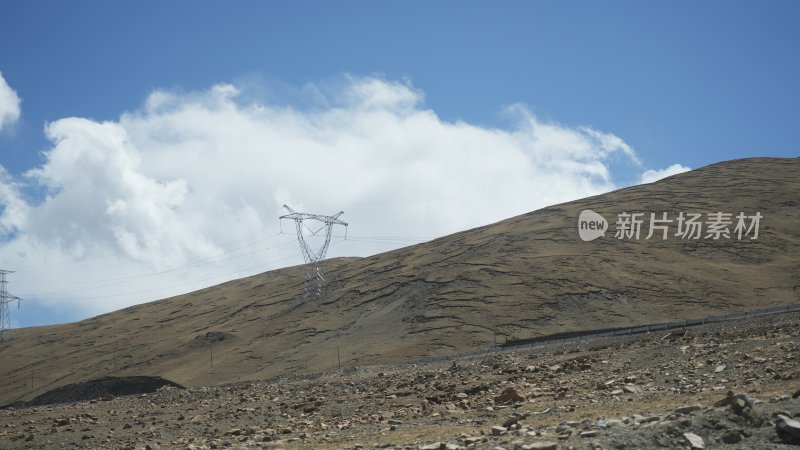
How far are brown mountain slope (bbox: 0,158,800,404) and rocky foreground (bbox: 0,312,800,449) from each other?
19804 millimetres

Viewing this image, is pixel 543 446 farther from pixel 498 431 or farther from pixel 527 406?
pixel 527 406

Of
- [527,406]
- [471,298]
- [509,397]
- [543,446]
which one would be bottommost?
[527,406]

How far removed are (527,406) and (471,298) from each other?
44.6 metres

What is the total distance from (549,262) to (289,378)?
116ft

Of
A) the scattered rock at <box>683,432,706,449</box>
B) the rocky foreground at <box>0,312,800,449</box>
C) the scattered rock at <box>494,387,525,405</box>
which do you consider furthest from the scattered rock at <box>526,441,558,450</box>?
the scattered rock at <box>494,387,525,405</box>

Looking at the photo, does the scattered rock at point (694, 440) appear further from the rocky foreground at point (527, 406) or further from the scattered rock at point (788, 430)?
the scattered rock at point (788, 430)

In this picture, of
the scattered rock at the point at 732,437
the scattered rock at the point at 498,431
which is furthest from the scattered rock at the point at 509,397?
the scattered rock at the point at 732,437

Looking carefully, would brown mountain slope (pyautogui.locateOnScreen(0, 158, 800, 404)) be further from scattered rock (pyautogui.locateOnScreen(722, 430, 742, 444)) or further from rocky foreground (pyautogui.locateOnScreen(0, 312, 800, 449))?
scattered rock (pyautogui.locateOnScreen(722, 430, 742, 444))

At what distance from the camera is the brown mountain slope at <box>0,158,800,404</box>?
57000 millimetres

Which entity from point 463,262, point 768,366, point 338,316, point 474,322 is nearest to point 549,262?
point 463,262

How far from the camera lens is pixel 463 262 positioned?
76.8 metres

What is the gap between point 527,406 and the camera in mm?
19328

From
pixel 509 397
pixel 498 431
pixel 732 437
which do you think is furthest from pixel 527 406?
pixel 732 437

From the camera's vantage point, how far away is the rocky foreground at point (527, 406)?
11.8m
